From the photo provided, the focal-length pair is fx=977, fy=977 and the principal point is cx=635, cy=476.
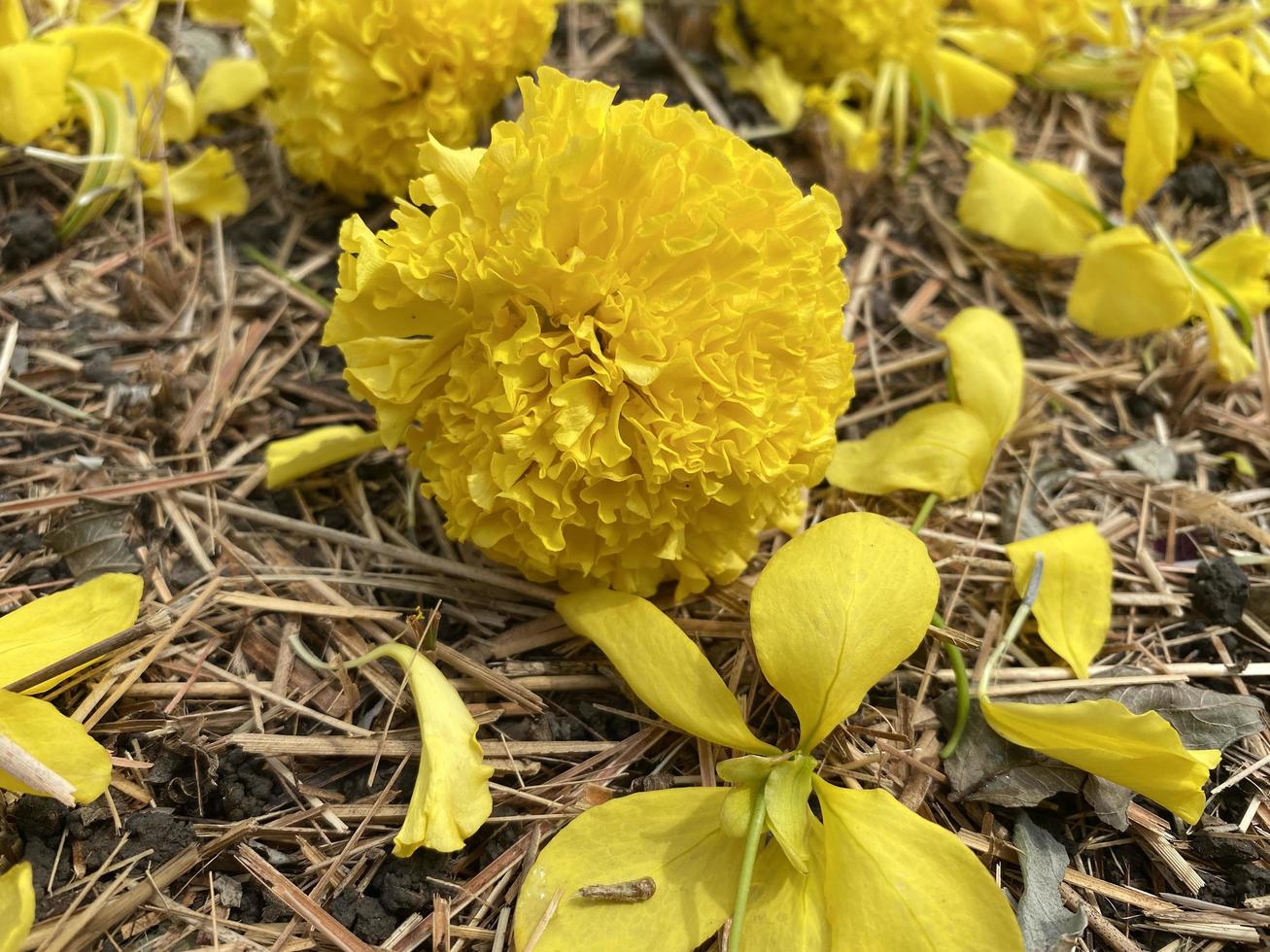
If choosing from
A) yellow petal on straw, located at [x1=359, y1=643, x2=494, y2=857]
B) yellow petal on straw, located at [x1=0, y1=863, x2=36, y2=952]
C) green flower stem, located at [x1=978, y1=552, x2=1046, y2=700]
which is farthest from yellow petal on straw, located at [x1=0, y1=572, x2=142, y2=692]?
green flower stem, located at [x1=978, y1=552, x2=1046, y2=700]

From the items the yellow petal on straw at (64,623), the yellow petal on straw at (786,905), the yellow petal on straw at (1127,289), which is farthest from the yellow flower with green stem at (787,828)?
the yellow petal on straw at (1127,289)

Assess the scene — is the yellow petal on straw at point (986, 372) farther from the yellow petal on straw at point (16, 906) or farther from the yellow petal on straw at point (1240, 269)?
the yellow petal on straw at point (16, 906)

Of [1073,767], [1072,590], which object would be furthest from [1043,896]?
[1072,590]

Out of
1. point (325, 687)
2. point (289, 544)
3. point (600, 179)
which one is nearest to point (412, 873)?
point (325, 687)

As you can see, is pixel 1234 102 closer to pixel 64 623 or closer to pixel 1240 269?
pixel 1240 269

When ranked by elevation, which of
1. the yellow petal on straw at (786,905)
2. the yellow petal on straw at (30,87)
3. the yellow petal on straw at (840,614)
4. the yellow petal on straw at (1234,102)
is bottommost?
the yellow petal on straw at (786,905)

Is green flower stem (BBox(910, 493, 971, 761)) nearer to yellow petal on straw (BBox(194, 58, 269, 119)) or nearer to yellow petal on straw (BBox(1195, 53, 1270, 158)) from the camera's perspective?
yellow petal on straw (BBox(1195, 53, 1270, 158))

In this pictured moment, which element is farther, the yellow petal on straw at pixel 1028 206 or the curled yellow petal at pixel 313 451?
the yellow petal on straw at pixel 1028 206
